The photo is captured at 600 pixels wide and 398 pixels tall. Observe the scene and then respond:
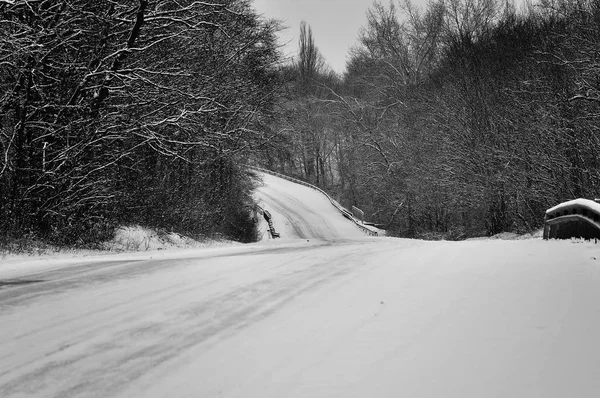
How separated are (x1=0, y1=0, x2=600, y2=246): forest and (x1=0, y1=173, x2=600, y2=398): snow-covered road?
6.88 meters

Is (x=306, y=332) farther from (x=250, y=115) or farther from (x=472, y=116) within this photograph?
(x=472, y=116)

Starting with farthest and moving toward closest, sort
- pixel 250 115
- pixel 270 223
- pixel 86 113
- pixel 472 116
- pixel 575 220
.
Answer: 1. pixel 270 223
2. pixel 472 116
3. pixel 250 115
4. pixel 86 113
5. pixel 575 220

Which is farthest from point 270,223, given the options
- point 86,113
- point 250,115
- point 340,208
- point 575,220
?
point 575,220

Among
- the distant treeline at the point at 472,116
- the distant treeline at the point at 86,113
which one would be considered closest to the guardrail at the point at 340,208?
the distant treeline at the point at 472,116

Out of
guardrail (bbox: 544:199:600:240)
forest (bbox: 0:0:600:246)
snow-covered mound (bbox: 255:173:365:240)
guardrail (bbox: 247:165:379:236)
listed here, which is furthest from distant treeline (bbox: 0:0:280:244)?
snow-covered mound (bbox: 255:173:365:240)

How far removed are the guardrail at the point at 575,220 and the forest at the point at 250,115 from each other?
7.48 m

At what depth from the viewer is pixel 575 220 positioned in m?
11.7

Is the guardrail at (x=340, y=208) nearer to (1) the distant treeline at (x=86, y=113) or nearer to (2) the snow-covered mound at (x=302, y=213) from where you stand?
(2) the snow-covered mound at (x=302, y=213)

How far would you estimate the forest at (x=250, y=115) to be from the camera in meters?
12.1

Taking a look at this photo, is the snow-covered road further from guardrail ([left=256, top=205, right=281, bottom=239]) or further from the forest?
guardrail ([left=256, top=205, right=281, bottom=239])

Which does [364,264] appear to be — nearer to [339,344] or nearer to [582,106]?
[339,344]

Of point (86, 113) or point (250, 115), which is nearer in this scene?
point (86, 113)

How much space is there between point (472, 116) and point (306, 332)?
29.7m

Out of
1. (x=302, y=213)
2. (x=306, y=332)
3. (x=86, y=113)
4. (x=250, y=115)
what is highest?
(x=250, y=115)
